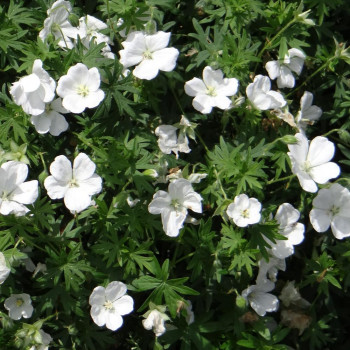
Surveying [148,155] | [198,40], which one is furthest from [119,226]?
[198,40]

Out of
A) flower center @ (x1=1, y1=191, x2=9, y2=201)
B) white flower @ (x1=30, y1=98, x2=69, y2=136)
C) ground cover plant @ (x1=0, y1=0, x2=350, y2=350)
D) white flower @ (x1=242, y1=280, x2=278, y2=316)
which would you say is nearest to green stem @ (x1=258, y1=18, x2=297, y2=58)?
ground cover plant @ (x1=0, y1=0, x2=350, y2=350)

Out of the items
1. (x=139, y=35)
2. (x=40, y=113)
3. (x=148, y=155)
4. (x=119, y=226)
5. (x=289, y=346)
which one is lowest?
(x=289, y=346)

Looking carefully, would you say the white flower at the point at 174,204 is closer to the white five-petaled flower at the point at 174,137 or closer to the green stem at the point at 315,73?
the white five-petaled flower at the point at 174,137

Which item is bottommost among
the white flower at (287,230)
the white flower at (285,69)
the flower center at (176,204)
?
the white flower at (287,230)

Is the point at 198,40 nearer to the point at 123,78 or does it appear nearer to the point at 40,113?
the point at 123,78

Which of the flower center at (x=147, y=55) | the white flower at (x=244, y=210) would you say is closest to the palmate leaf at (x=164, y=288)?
the white flower at (x=244, y=210)

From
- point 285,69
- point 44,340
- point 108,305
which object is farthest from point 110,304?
point 285,69

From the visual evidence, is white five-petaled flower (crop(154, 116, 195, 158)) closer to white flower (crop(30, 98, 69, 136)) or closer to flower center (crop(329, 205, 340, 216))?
white flower (crop(30, 98, 69, 136))
